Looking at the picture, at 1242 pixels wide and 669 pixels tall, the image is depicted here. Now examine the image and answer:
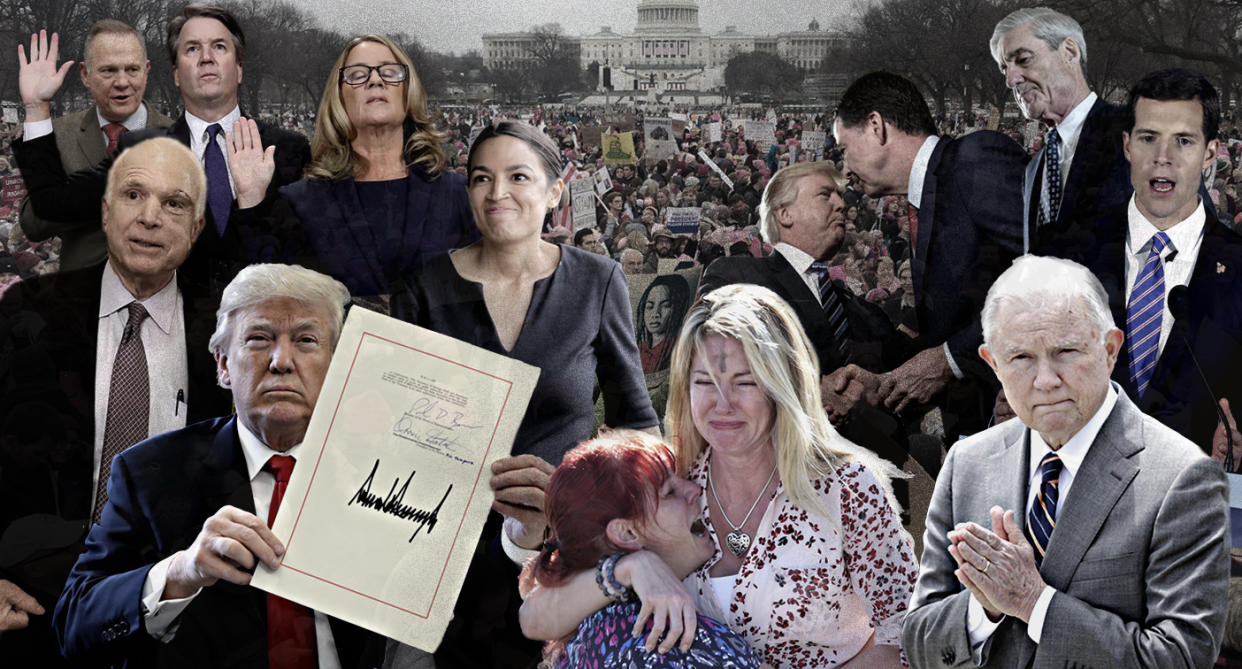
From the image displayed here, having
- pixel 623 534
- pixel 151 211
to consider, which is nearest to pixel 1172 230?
pixel 623 534

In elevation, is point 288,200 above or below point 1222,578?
above

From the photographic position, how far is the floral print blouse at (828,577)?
293cm

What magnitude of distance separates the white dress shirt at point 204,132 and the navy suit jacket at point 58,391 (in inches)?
15.8

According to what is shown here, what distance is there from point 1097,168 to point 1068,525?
1.22m

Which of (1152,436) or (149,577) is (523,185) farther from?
(1152,436)

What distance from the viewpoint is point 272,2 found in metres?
3.61

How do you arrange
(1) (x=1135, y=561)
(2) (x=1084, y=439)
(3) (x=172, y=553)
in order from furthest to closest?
1. (3) (x=172, y=553)
2. (2) (x=1084, y=439)
3. (1) (x=1135, y=561)

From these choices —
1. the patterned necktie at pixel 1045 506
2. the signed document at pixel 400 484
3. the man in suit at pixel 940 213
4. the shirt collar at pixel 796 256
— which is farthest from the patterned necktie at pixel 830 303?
the signed document at pixel 400 484

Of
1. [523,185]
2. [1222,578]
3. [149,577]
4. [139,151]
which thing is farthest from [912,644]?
[139,151]

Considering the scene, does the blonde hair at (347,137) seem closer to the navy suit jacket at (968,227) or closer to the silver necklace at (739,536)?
the silver necklace at (739,536)

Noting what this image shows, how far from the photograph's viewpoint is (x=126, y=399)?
11.5ft

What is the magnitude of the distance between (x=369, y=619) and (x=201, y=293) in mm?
1103

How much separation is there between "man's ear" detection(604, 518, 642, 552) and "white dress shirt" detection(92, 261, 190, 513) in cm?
138

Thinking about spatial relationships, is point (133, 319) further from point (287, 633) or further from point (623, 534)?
point (623, 534)
